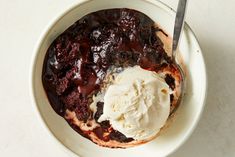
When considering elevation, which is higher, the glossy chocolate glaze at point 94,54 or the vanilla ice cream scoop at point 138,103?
the glossy chocolate glaze at point 94,54

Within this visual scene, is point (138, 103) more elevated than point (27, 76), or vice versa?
point (27, 76)

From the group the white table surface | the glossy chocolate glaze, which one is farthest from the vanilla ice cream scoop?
the white table surface

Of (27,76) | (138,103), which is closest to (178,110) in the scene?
(138,103)

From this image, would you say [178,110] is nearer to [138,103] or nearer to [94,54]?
[138,103]

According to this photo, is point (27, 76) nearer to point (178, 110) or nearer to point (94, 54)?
point (94, 54)

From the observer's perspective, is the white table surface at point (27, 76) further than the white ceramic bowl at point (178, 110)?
Yes

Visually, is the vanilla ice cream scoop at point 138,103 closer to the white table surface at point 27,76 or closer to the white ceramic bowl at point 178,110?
the white ceramic bowl at point 178,110

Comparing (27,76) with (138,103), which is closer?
(138,103)

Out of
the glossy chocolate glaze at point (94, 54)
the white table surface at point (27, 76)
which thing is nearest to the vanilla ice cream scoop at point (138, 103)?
the glossy chocolate glaze at point (94, 54)
